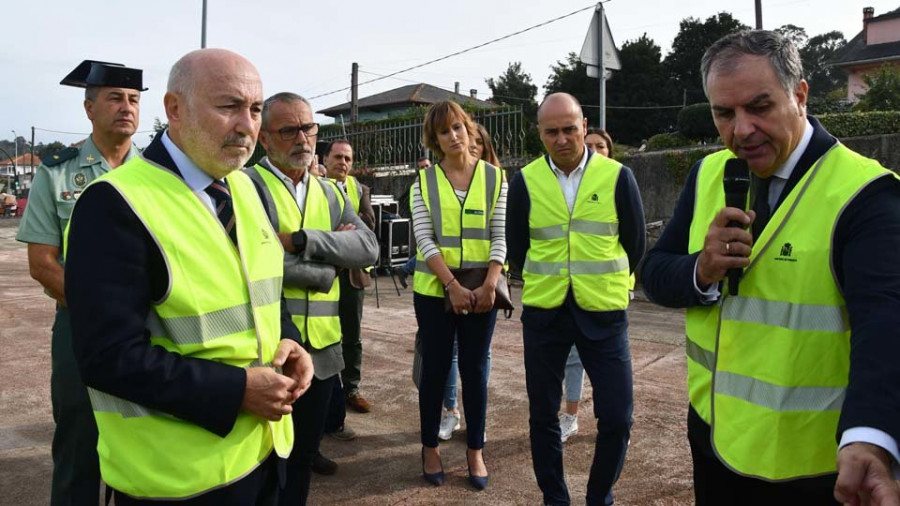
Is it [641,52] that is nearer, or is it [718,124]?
[718,124]

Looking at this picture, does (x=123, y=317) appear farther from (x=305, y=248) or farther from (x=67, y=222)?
(x=67, y=222)

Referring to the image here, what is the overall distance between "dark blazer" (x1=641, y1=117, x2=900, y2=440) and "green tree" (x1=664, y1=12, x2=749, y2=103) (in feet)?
119

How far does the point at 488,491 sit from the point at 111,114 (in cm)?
275

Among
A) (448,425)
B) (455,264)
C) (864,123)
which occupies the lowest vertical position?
(448,425)

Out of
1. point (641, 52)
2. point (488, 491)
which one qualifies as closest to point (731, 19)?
point (641, 52)

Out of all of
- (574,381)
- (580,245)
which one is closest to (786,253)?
(580,245)

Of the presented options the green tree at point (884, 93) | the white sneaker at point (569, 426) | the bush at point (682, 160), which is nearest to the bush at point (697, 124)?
the green tree at point (884, 93)

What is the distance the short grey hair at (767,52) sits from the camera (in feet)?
5.86

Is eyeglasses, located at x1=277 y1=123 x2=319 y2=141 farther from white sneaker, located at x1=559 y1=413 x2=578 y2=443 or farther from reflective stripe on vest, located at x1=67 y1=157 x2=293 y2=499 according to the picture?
white sneaker, located at x1=559 y1=413 x2=578 y2=443

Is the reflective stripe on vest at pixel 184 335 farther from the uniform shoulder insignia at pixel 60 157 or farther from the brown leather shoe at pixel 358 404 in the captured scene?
the brown leather shoe at pixel 358 404

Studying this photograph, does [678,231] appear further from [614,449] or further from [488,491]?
[488,491]

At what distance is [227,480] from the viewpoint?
1.75 metres

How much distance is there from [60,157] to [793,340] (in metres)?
3.13

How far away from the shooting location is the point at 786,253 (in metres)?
1.74
